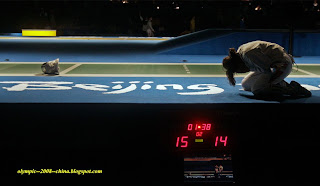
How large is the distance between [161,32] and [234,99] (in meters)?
24.7

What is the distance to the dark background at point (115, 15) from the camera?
2905cm

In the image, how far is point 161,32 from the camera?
2897cm

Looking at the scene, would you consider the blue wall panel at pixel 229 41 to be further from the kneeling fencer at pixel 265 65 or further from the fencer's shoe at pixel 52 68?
the kneeling fencer at pixel 265 65

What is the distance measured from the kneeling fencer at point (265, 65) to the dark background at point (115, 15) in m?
23.7

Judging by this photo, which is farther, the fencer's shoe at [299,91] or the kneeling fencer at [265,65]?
the fencer's shoe at [299,91]

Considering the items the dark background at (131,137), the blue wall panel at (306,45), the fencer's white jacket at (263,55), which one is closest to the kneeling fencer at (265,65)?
the fencer's white jacket at (263,55)

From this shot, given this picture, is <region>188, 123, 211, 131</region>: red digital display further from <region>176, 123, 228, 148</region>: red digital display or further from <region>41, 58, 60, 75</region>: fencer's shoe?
<region>41, 58, 60, 75</region>: fencer's shoe

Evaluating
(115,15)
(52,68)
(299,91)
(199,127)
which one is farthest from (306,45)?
(115,15)

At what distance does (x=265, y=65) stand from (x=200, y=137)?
143 cm

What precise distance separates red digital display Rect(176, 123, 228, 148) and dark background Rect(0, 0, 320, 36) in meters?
24.4

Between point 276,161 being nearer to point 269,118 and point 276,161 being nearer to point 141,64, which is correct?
point 269,118

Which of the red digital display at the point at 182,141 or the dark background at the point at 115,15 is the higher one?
the dark background at the point at 115,15

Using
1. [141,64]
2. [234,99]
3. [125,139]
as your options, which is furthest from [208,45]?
[125,139]

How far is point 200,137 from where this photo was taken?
14.5 feet
